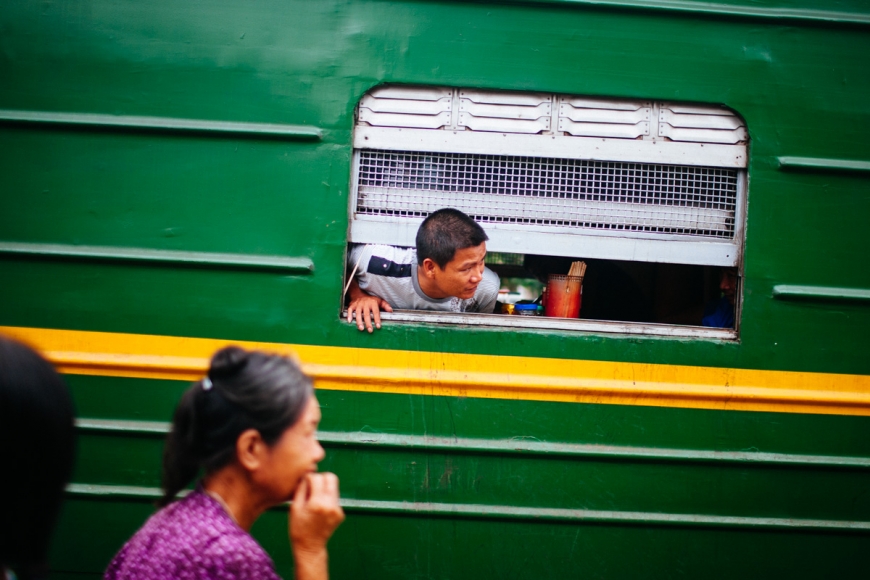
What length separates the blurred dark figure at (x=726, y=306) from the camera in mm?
2350

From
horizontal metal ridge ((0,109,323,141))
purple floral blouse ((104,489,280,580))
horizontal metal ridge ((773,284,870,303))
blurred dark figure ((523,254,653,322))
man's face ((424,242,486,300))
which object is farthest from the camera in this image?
blurred dark figure ((523,254,653,322))

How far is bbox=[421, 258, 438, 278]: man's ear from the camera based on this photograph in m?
2.38

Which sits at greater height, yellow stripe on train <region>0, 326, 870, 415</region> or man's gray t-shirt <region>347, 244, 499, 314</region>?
man's gray t-shirt <region>347, 244, 499, 314</region>

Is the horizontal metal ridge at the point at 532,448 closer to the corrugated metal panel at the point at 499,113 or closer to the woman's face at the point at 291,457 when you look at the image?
the woman's face at the point at 291,457

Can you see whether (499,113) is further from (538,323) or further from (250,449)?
(250,449)

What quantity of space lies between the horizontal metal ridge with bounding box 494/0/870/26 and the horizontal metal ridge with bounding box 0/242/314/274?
3.79 feet

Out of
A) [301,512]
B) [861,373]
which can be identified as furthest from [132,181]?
[861,373]

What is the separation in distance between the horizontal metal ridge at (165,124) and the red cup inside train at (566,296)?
3.17 ft

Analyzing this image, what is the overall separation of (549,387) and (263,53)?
1414mm

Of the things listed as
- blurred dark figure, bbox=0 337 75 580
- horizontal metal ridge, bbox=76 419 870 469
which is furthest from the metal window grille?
blurred dark figure, bbox=0 337 75 580

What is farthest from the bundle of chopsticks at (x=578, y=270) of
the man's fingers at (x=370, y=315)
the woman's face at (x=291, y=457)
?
the woman's face at (x=291, y=457)

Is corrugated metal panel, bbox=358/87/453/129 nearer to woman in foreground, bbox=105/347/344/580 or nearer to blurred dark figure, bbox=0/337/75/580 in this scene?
woman in foreground, bbox=105/347/344/580

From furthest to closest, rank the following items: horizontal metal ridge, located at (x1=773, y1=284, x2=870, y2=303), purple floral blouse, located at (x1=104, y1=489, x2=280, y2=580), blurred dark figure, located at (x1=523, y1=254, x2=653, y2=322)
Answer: blurred dark figure, located at (x1=523, y1=254, x2=653, y2=322)
horizontal metal ridge, located at (x1=773, y1=284, x2=870, y2=303)
purple floral blouse, located at (x1=104, y1=489, x2=280, y2=580)

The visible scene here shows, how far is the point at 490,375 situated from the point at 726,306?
0.91 metres
